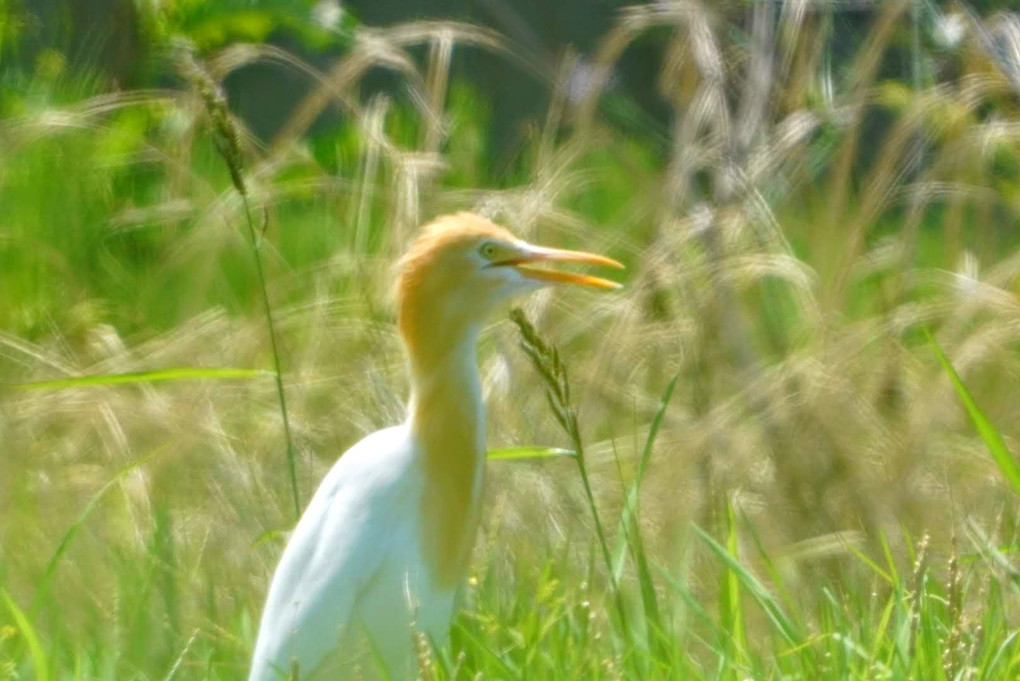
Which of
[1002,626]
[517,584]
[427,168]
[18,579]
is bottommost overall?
[18,579]

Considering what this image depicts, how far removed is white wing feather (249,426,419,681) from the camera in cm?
224

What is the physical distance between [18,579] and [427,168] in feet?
3.09

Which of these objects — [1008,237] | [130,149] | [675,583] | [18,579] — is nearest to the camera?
[675,583]

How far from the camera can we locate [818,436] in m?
2.87

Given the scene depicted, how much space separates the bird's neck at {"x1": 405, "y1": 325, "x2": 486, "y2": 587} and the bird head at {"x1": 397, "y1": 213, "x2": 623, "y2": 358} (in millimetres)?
38

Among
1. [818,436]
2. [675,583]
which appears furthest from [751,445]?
[675,583]

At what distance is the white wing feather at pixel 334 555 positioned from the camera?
2238 millimetres

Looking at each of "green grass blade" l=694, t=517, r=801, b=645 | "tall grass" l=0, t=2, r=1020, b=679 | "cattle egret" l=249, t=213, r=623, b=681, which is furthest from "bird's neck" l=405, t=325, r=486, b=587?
"green grass blade" l=694, t=517, r=801, b=645

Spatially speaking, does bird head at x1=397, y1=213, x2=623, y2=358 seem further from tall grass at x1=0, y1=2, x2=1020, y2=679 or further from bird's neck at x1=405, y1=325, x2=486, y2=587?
tall grass at x1=0, y1=2, x2=1020, y2=679

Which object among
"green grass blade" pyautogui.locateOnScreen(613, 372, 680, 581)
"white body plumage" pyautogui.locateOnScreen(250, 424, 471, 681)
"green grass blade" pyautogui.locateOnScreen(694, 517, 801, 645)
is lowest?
"white body plumage" pyautogui.locateOnScreen(250, 424, 471, 681)

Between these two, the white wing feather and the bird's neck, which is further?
the bird's neck

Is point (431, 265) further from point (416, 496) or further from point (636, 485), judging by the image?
point (636, 485)

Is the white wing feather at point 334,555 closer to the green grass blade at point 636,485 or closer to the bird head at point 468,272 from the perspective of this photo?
the bird head at point 468,272

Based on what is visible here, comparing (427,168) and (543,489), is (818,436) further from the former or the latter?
(427,168)
